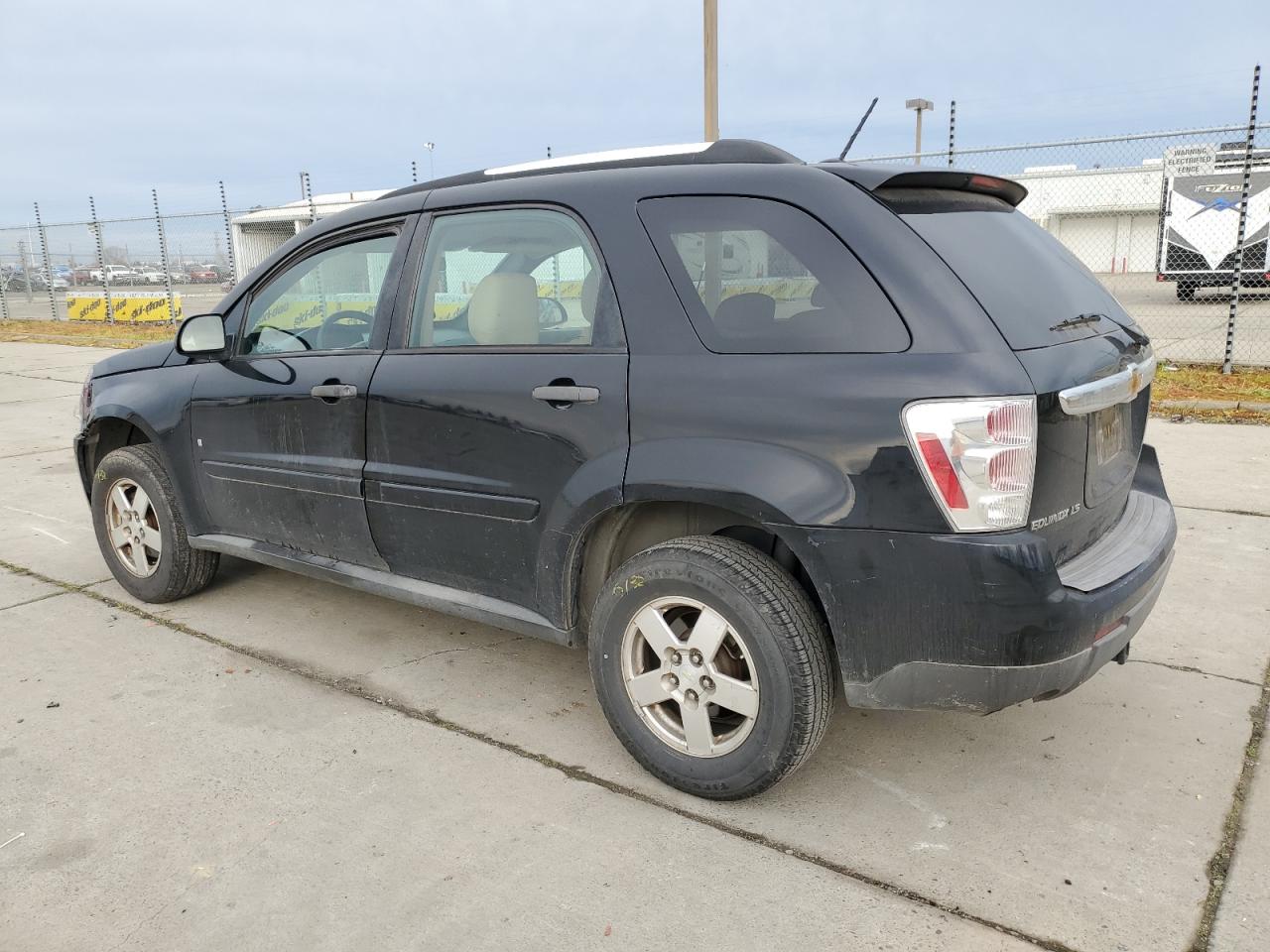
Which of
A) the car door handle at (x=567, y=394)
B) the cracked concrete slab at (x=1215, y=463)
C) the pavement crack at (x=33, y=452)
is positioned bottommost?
the cracked concrete slab at (x=1215, y=463)

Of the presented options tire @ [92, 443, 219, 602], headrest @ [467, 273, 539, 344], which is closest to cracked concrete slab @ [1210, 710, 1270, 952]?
headrest @ [467, 273, 539, 344]

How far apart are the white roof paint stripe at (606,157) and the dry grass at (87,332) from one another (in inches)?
591

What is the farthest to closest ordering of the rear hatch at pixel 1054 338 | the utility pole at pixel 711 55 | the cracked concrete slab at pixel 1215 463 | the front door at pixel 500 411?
the utility pole at pixel 711 55
the cracked concrete slab at pixel 1215 463
the front door at pixel 500 411
the rear hatch at pixel 1054 338

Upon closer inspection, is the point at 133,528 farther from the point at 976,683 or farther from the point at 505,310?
the point at 976,683

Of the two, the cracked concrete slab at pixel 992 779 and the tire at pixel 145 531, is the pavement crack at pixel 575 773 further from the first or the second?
the tire at pixel 145 531

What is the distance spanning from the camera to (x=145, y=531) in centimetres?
439

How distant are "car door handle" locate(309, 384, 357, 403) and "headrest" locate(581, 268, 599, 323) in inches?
37.7

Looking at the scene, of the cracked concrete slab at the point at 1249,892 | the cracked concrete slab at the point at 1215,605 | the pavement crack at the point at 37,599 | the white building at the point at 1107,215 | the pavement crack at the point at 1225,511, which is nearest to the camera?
the cracked concrete slab at the point at 1249,892

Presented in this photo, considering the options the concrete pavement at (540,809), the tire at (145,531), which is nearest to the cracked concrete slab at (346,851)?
the concrete pavement at (540,809)

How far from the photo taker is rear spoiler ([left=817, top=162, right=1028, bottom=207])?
2.66 meters

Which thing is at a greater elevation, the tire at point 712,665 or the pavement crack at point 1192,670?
the tire at point 712,665

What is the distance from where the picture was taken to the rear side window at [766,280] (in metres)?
2.50

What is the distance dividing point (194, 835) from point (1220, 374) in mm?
10371

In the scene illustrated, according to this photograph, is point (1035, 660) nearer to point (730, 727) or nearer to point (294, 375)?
point (730, 727)
